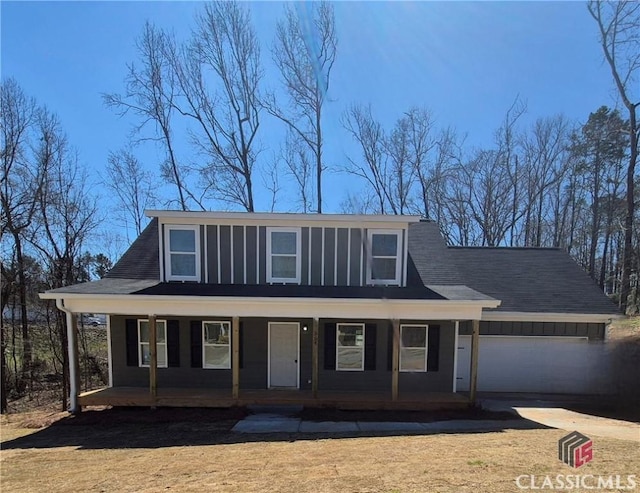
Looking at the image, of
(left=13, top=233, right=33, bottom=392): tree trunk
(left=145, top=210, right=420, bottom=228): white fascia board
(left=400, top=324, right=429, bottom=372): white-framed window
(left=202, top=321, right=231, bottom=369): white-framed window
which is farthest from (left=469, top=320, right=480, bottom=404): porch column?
(left=13, top=233, right=33, bottom=392): tree trunk

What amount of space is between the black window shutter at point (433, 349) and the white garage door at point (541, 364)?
1.20m

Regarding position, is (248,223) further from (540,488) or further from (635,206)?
(635,206)

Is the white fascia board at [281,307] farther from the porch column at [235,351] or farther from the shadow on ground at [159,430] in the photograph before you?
the shadow on ground at [159,430]

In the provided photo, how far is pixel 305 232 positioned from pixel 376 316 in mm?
3314

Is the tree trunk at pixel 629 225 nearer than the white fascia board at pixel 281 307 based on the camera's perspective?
No

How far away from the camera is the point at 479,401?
9258mm

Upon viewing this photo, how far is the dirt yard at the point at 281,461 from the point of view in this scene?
4.07m

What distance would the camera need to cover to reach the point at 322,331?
980 cm

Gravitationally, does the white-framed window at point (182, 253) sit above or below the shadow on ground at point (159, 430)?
above

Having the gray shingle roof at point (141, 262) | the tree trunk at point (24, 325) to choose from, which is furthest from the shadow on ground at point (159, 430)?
the tree trunk at point (24, 325)

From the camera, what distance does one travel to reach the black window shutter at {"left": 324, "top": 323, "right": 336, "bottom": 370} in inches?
384

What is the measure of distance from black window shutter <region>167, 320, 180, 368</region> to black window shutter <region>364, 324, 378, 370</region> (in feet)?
17.5

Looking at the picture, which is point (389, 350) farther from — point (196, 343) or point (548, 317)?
point (196, 343)

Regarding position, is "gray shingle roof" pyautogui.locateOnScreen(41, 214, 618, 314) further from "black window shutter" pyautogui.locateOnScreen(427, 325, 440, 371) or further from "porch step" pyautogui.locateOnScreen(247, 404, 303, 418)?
"porch step" pyautogui.locateOnScreen(247, 404, 303, 418)
